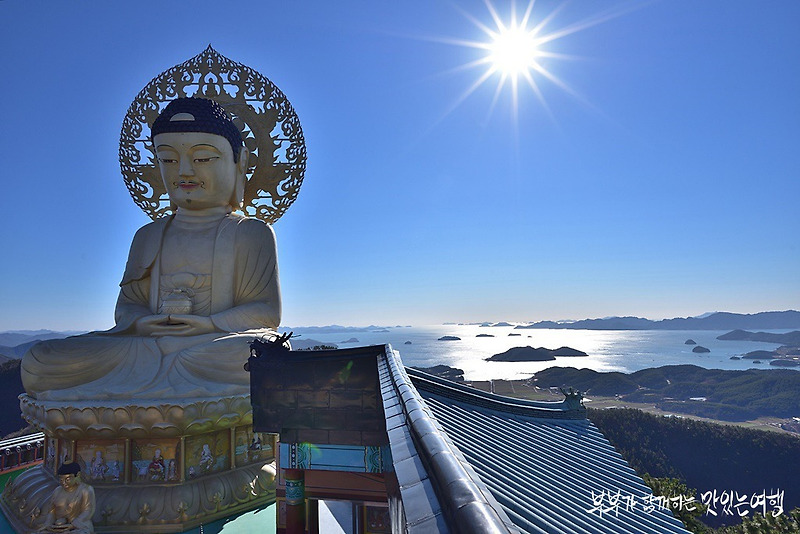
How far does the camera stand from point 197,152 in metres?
8.66

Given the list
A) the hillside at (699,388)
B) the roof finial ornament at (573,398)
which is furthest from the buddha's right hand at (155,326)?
the hillside at (699,388)

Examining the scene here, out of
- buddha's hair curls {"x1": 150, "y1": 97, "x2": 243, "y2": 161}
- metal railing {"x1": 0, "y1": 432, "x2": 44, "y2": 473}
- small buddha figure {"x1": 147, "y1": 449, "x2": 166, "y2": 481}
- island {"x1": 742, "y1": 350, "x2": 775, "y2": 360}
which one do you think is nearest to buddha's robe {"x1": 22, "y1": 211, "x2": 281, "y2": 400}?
small buddha figure {"x1": 147, "y1": 449, "x2": 166, "y2": 481}

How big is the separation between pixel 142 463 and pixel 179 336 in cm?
194

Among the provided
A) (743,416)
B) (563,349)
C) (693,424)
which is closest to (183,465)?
(693,424)

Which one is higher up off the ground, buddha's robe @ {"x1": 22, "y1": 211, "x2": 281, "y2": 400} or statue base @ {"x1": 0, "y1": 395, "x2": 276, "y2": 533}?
buddha's robe @ {"x1": 22, "y1": 211, "x2": 281, "y2": 400}

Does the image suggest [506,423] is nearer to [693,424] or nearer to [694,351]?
[693,424]

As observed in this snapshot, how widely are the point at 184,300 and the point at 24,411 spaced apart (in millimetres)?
2742

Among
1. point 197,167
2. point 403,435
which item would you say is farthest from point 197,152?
point 403,435

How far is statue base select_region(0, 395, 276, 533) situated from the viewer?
6.16 m

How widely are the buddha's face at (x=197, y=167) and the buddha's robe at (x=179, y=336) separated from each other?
443 mm

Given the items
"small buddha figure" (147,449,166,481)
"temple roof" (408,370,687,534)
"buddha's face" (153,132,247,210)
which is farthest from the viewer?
"buddha's face" (153,132,247,210)

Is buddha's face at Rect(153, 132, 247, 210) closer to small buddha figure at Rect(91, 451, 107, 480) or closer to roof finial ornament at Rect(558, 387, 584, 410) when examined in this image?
small buddha figure at Rect(91, 451, 107, 480)

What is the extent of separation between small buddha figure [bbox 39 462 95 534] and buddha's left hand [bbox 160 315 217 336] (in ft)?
8.70

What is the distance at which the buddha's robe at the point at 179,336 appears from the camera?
265 inches
